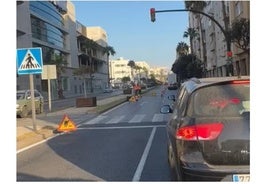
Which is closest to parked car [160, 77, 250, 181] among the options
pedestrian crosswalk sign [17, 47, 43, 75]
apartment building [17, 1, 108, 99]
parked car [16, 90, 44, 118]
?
pedestrian crosswalk sign [17, 47, 43, 75]

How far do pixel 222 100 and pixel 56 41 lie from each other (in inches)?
3123

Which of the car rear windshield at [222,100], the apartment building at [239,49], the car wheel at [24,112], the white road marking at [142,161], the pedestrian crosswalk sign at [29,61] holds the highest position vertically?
the apartment building at [239,49]

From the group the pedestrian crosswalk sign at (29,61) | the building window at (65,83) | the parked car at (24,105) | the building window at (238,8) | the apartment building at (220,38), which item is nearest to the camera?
the pedestrian crosswalk sign at (29,61)

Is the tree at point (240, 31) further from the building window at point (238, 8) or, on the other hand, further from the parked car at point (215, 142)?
the parked car at point (215, 142)

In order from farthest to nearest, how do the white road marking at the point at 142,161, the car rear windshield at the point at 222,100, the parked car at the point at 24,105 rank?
the parked car at the point at 24,105 < the white road marking at the point at 142,161 < the car rear windshield at the point at 222,100

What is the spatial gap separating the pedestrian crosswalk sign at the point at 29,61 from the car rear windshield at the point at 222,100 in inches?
445

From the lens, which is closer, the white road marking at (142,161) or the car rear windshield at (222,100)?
the car rear windshield at (222,100)

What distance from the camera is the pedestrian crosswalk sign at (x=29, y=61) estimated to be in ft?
53.4

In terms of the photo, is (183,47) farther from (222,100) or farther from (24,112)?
(222,100)

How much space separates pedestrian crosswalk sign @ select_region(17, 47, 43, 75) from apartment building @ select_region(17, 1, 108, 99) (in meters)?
46.6

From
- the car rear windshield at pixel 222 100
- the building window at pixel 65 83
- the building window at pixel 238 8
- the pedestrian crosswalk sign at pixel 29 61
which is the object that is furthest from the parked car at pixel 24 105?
the building window at pixel 65 83

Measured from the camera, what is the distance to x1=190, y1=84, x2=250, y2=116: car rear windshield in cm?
542

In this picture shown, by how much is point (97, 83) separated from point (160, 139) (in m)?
119
